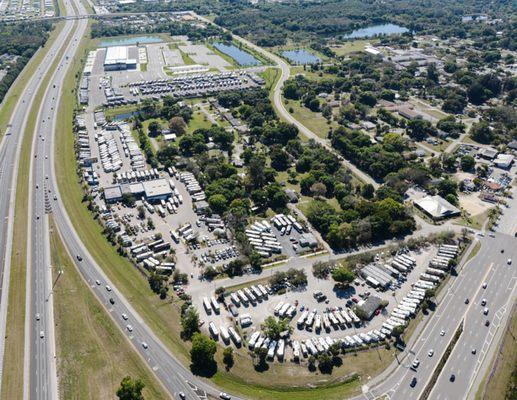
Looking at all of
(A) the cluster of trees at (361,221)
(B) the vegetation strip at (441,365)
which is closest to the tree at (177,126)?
(A) the cluster of trees at (361,221)

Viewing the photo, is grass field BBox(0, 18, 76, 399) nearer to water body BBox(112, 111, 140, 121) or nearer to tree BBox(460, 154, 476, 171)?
water body BBox(112, 111, 140, 121)

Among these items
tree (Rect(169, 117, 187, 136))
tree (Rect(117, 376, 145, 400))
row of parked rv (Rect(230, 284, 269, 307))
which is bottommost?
row of parked rv (Rect(230, 284, 269, 307))

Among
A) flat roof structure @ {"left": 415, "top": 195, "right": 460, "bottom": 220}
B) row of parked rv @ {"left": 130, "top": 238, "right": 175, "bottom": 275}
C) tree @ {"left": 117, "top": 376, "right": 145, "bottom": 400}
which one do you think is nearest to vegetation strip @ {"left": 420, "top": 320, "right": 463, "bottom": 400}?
flat roof structure @ {"left": 415, "top": 195, "right": 460, "bottom": 220}

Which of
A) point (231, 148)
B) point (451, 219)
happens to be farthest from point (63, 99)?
point (451, 219)

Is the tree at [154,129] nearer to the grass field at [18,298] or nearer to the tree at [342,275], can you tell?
the grass field at [18,298]

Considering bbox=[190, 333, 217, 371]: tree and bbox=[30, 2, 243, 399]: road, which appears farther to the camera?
bbox=[190, 333, 217, 371]: tree

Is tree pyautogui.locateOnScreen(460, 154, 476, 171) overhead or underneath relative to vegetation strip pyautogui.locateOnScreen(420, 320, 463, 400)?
overhead
